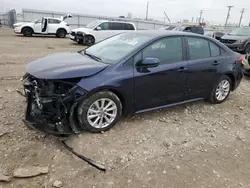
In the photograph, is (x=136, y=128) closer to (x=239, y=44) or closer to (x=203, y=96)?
(x=203, y=96)

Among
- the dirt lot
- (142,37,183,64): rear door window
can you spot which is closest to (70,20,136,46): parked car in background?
(142,37,183,64): rear door window

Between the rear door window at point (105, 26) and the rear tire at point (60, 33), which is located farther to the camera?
the rear tire at point (60, 33)

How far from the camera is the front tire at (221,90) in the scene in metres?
4.68

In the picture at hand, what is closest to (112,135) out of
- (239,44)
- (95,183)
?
(95,183)

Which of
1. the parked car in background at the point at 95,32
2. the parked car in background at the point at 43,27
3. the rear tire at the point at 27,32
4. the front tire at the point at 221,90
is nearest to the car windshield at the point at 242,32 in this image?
the parked car in background at the point at 95,32

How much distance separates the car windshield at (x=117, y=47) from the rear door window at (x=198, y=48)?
877 mm

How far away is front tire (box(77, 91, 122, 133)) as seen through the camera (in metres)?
3.19

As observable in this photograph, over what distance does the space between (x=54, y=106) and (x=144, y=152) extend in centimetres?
138

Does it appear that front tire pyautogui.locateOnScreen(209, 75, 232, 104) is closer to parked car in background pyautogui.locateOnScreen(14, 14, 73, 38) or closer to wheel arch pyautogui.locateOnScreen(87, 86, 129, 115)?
wheel arch pyautogui.locateOnScreen(87, 86, 129, 115)

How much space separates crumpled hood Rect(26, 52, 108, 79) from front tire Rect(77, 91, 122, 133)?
0.37m

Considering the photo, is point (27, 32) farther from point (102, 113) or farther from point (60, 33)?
point (102, 113)

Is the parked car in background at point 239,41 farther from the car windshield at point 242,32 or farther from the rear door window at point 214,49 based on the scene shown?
the rear door window at point 214,49

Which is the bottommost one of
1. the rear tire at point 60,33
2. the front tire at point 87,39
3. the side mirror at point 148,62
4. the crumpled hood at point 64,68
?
the rear tire at point 60,33

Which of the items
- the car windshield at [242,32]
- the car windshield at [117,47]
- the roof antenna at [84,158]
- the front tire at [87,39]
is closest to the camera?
the roof antenna at [84,158]
